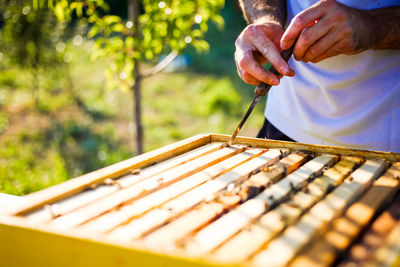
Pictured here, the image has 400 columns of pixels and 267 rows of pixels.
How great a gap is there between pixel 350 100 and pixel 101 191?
1.38m

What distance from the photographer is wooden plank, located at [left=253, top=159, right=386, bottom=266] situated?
104cm

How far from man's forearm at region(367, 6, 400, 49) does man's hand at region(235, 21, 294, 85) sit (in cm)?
43

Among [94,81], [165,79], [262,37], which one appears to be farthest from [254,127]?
[262,37]

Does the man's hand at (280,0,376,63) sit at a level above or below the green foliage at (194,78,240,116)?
above

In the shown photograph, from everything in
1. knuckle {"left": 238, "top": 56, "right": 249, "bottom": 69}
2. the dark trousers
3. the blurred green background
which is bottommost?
the blurred green background

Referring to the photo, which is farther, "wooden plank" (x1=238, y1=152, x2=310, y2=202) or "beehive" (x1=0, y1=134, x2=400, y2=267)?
"wooden plank" (x1=238, y1=152, x2=310, y2=202)

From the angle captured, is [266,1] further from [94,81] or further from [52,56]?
[94,81]

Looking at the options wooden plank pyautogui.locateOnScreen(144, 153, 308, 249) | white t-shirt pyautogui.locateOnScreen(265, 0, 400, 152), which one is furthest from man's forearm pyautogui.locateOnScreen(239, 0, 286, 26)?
wooden plank pyautogui.locateOnScreen(144, 153, 308, 249)

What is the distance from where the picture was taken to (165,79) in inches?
342

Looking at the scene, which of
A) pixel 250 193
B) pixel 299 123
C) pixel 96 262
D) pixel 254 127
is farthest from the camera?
pixel 254 127

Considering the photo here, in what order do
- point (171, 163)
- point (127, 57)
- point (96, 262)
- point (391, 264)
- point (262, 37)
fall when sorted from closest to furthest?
point (391, 264) < point (96, 262) < point (171, 163) < point (262, 37) < point (127, 57)

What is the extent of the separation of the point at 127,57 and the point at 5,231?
2.62 metres

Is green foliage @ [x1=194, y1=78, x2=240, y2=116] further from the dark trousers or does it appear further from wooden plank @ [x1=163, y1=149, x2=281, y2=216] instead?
wooden plank @ [x1=163, y1=149, x2=281, y2=216]

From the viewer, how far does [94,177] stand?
1.54 m
